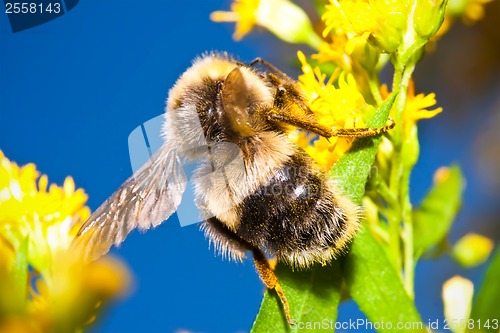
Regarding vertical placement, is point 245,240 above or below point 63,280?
below

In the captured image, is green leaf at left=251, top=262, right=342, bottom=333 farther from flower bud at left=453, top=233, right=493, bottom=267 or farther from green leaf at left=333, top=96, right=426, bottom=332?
flower bud at left=453, top=233, right=493, bottom=267

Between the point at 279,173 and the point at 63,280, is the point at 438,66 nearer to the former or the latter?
the point at 279,173

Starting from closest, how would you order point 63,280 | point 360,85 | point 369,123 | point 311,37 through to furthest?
1. point 63,280
2. point 369,123
3. point 360,85
4. point 311,37

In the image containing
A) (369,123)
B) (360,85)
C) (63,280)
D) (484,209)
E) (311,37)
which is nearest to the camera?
(63,280)

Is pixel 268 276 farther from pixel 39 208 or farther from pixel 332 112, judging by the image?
pixel 39 208

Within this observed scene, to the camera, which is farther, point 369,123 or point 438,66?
point 438,66

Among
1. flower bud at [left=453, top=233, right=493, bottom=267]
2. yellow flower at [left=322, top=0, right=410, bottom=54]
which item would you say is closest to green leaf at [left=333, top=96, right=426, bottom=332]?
yellow flower at [left=322, top=0, right=410, bottom=54]

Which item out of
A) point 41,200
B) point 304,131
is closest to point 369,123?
point 304,131
